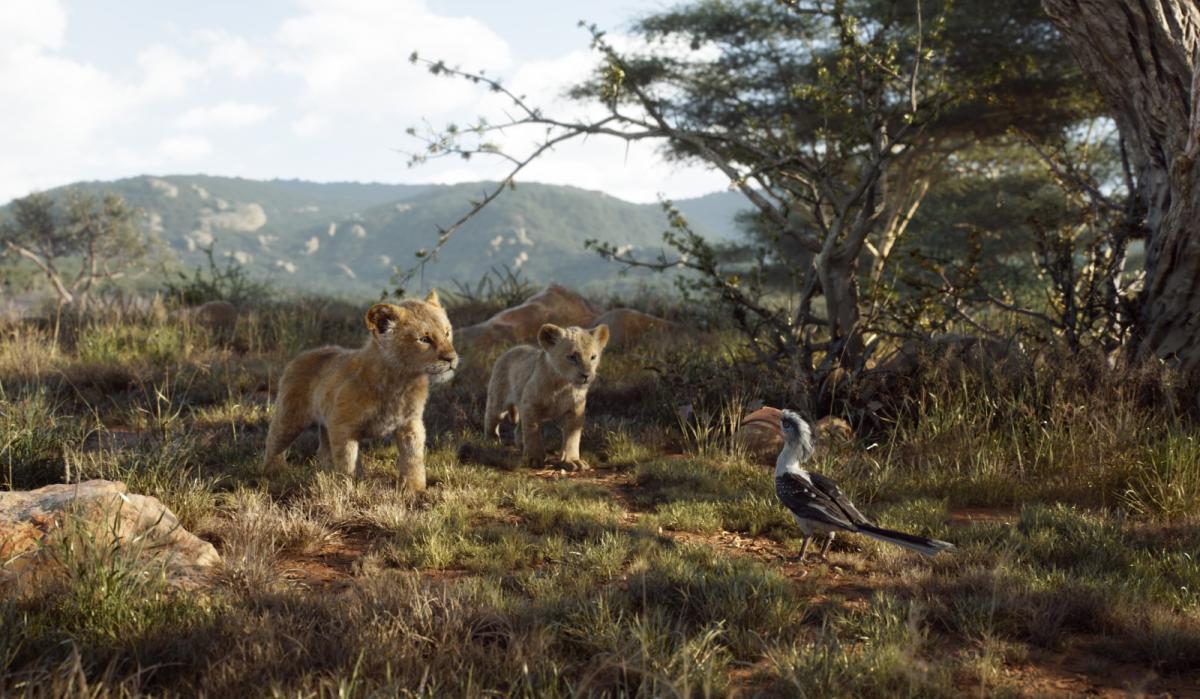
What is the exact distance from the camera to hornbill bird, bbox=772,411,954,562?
15.2ft

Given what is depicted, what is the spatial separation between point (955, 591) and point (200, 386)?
8.23 meters

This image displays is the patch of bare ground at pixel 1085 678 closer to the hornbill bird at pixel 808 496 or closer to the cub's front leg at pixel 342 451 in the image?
the hornbill bird at pixel 808 496

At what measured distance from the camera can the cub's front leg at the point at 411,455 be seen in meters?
6.05

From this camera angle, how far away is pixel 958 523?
5602 mm

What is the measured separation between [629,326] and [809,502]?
26.5ft

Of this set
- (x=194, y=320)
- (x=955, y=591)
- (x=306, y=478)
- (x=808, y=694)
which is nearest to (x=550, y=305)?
(x=194, y=320)

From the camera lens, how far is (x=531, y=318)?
43.6 ft

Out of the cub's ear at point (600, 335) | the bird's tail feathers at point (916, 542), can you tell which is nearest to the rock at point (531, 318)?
the cub's ear at point (600, 335)

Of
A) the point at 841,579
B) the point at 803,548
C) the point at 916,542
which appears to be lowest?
the point at 841,579

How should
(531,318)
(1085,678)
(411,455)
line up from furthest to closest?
1. (531,318)
2. (411,455)
3. (1085,678)

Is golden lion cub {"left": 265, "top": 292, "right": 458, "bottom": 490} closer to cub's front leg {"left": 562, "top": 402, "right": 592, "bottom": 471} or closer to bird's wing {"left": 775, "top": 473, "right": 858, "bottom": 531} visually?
cub's front leg {"left": 562, "top": 402, "right": 592, "bottom": 471}

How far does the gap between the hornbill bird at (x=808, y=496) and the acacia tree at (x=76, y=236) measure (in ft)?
217

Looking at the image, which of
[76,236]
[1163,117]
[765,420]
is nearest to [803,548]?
[765,420]

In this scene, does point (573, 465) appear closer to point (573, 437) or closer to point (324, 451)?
point (573, 437)
